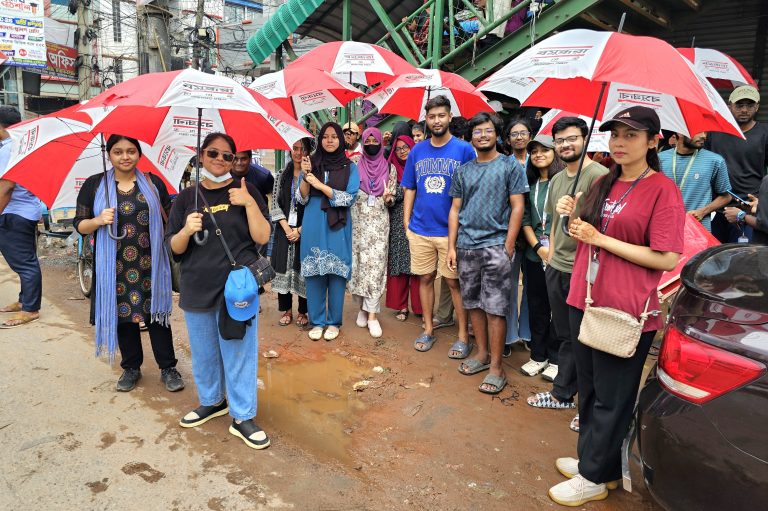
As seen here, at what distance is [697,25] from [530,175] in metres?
5.52

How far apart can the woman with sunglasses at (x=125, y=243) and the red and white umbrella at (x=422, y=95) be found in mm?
2578

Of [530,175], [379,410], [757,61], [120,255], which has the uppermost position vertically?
[757,61]

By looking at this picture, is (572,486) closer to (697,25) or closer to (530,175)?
(530,175)

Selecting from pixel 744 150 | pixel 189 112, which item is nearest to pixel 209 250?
pixel 189 112

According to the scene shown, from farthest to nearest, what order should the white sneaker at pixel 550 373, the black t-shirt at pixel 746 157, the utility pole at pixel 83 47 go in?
the utility pole at pixel 83 47
the black t-shirt at pixel 746 157
the white sneaker at pixel 550 373

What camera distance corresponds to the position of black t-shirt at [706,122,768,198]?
477 cm

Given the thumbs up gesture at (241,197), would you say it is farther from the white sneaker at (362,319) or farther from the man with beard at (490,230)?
the white sneaker at (362,319)

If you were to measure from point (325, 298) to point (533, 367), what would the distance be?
6.53ft

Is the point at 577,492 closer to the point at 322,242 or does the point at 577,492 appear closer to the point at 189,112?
the point at 322,242

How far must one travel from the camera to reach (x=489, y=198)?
3.94 m

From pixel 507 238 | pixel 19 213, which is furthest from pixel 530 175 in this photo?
pixel 19 213

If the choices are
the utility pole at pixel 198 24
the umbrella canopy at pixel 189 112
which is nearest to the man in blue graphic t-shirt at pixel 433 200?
the umbrella canopy at pixel 189 112

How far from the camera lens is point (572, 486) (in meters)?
2.72

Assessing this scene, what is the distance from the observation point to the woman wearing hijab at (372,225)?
496 centimetres
